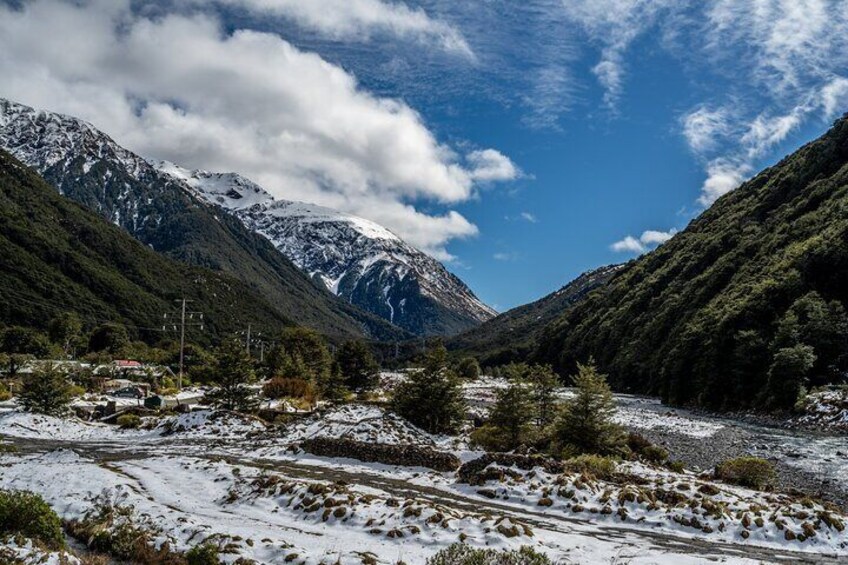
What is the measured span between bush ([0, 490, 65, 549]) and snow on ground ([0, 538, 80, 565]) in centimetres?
74

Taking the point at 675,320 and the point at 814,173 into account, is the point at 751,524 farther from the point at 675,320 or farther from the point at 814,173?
the point at 814,173

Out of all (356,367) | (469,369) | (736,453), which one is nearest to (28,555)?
(736,453)

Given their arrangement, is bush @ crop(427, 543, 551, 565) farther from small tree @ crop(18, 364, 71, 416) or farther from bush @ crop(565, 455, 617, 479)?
small tree @ crop(18, 364, 71, 416)

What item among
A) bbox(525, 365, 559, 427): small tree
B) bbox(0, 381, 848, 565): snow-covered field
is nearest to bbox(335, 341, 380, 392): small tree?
bbox(525, 365, 559, 427): small tree

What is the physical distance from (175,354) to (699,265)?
94.3 meters

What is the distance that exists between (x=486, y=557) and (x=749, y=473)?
15.2 m

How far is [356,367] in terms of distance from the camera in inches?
2486

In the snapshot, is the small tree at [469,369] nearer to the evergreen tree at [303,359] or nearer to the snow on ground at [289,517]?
the evergreen tree at [303,359]

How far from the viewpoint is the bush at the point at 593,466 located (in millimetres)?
21661

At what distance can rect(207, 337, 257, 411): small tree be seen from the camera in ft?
136

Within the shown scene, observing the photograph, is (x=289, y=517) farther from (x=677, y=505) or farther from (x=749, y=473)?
(x=749, y=473)

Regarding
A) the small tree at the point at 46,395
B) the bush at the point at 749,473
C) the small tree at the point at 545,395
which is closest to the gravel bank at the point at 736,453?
the bush at the point at 749,473

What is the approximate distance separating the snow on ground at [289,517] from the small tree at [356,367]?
39.7m

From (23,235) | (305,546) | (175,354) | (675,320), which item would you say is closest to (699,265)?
(675,320)
